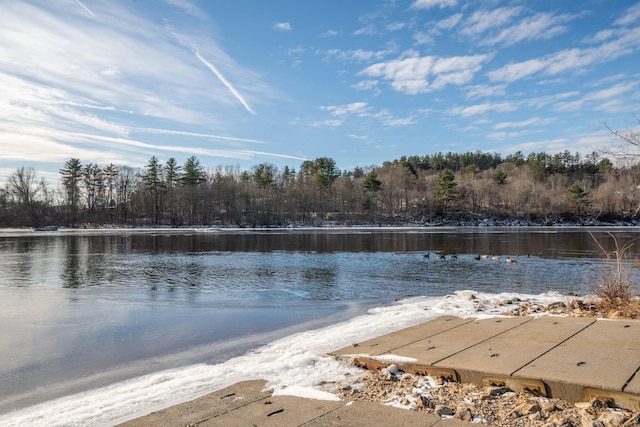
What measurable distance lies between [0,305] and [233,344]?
827 cm

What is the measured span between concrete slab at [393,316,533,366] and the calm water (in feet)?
10.3

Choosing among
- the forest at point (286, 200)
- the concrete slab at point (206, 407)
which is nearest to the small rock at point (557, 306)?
the concrete slab at point (206, 407)

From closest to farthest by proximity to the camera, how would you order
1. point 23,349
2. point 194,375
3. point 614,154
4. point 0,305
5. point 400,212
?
point 194,375, point 23,349, point 614,154, point 0,305, point 400,212

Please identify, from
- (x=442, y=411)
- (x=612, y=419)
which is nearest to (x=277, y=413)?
(x=442, y=411)

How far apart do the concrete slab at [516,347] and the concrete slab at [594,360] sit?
0.15m

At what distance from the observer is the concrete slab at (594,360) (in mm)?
4384

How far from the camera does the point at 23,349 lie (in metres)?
8.04

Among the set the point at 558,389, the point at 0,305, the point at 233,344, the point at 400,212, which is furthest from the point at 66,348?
the point at 400,212

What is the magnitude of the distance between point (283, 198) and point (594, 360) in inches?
3589

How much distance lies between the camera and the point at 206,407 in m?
4.70

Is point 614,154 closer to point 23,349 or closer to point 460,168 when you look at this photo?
point 23,349

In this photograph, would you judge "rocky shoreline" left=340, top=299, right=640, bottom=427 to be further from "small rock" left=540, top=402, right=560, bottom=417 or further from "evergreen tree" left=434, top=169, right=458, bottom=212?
"evergreen tree" left=434, top=169, right=458, bottom=212

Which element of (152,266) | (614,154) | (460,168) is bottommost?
(152,266)

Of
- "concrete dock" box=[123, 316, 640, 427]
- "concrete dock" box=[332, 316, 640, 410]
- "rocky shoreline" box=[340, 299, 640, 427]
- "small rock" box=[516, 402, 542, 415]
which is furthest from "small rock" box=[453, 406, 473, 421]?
"concrete dock" box=[332, 316, 640, 410]
